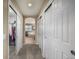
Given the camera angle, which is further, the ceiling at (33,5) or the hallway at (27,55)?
the ceiling at (33,5)

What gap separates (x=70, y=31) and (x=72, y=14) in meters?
0.26

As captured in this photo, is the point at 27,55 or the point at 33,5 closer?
the point at 27,55

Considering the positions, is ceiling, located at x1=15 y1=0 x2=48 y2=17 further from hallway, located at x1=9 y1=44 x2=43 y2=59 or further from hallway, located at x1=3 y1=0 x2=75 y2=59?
hallway, located at x1=9 y1=44 x2=43 y2=59

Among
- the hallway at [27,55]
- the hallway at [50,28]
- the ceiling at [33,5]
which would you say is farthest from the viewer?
the ceiling at [33,5]

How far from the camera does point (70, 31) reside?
173cm

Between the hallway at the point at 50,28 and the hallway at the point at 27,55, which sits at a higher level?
the hallway at the point at 50,28

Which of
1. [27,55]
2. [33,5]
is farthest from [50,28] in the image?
[33,5]

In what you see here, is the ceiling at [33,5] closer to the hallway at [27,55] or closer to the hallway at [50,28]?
the hallway at [50,28]

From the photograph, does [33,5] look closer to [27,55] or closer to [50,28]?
[27,55]

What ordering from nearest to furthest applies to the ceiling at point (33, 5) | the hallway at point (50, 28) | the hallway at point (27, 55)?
the hallway at point (50, 28) → the hallway at point (27, 55) → the ceiling at point (33, 5)

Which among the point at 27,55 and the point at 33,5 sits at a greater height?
the point at 33,5

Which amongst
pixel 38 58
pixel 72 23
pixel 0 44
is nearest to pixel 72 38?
pixel 72 23

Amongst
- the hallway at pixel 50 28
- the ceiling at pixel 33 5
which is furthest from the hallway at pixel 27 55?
the ceiling at pixel 33 5
